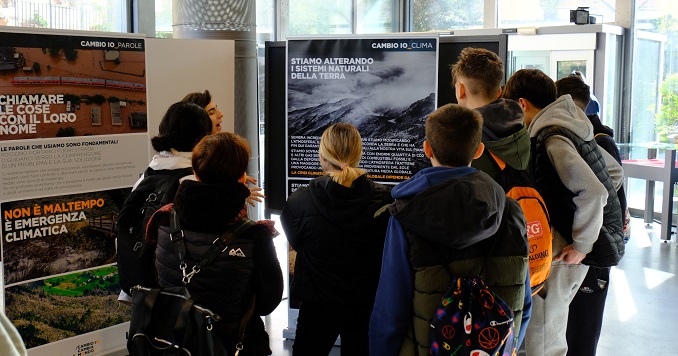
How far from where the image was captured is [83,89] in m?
3.76

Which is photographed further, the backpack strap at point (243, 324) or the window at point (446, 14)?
the window at point (446, 14)

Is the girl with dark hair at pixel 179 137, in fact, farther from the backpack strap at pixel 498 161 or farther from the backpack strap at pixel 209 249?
the backpack strap at pixel 498 161

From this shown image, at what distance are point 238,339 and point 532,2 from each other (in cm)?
853

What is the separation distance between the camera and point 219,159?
2414 millimetres

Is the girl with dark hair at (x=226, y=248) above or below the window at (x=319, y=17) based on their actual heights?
below

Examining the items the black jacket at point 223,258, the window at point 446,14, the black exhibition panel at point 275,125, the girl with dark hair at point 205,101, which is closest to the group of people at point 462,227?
the black jacket at point 223,258

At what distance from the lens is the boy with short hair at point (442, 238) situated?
7.01 ft

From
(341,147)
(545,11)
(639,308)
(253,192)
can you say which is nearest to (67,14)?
(253,192)

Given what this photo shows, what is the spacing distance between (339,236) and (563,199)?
3.19 ft

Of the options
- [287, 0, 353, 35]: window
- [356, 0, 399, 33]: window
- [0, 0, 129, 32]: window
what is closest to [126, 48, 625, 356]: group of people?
[0, 0, 129, 32]: window

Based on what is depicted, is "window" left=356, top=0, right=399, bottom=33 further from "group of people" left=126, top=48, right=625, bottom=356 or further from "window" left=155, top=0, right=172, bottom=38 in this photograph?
"group of people" left=126, top=48, right=625, bottom=356

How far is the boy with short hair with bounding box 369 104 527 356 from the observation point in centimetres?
214

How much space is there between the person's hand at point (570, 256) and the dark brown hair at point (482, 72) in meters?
0.76

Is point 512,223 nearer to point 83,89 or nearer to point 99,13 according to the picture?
point 83,89
